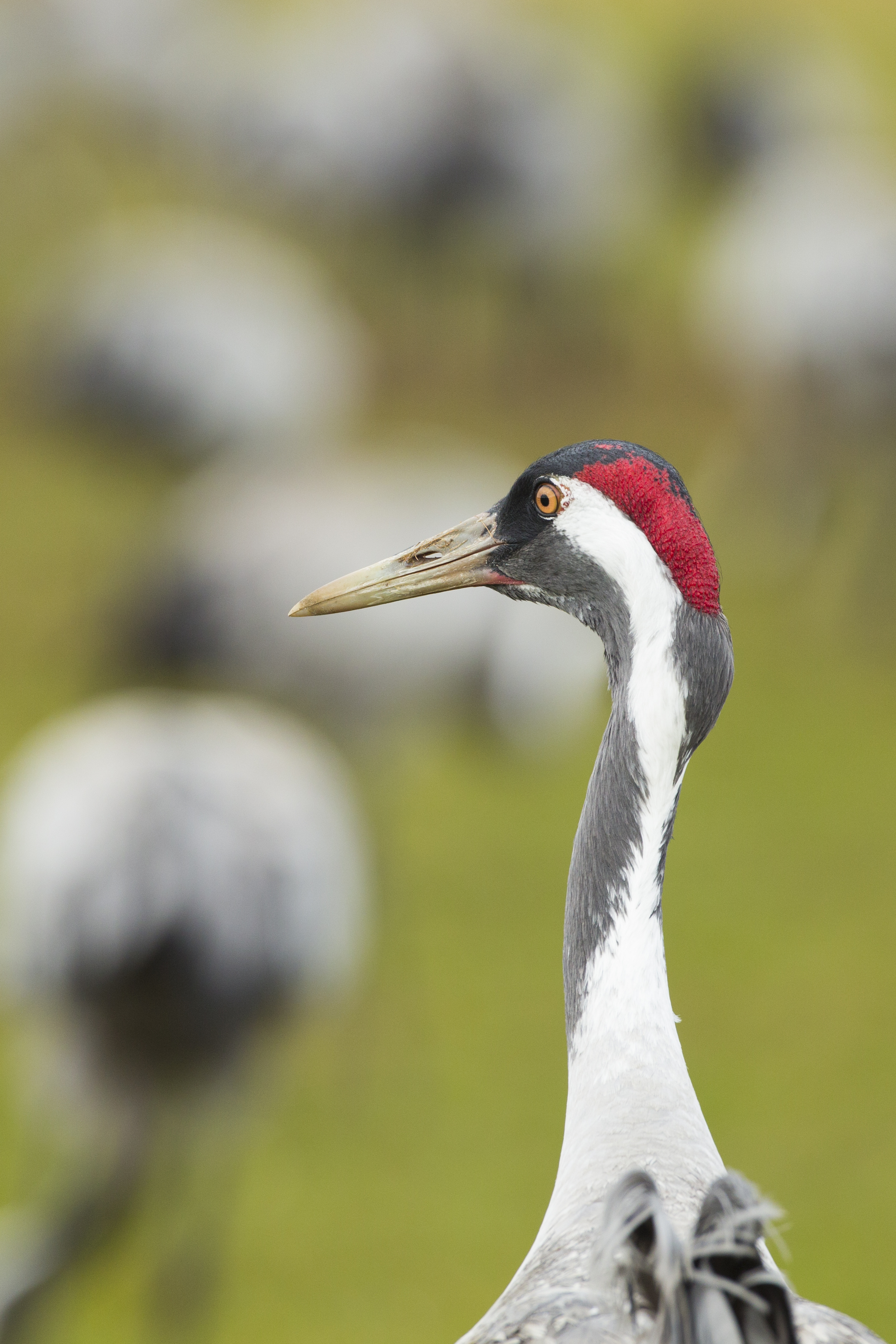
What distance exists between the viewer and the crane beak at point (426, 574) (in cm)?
202

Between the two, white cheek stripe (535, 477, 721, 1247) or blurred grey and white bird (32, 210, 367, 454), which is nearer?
white cheek stripe (535, 477, 721, 1247)

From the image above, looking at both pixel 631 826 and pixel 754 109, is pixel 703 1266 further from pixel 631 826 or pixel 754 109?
pixel 754 109

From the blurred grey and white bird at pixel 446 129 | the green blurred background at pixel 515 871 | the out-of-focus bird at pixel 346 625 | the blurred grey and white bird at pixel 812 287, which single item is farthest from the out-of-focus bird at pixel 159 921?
the blurred grey and white bird at pixel 446 129

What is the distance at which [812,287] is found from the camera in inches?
293

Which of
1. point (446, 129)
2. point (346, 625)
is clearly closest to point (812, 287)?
point (446, 129)

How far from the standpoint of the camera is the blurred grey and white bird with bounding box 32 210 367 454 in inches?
343

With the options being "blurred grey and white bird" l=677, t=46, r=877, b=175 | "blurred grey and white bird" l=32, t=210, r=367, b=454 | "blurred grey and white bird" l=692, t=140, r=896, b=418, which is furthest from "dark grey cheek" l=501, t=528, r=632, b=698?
"blurred grey and white bird" l=677, t=46, r=877, b=175

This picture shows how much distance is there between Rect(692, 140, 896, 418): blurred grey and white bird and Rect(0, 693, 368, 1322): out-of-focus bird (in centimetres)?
423

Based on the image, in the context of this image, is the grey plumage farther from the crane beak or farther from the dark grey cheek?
the crane beak

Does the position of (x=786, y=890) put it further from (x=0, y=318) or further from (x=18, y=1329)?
(x=0, y=318)

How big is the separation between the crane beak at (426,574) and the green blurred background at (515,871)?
1.69 metres

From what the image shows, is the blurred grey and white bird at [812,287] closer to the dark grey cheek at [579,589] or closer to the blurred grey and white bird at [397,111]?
the blurred grey and white bird at [397,111]

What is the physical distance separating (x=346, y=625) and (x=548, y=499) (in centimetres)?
303

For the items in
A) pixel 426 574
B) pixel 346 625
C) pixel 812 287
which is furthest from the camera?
pixel 812 287
